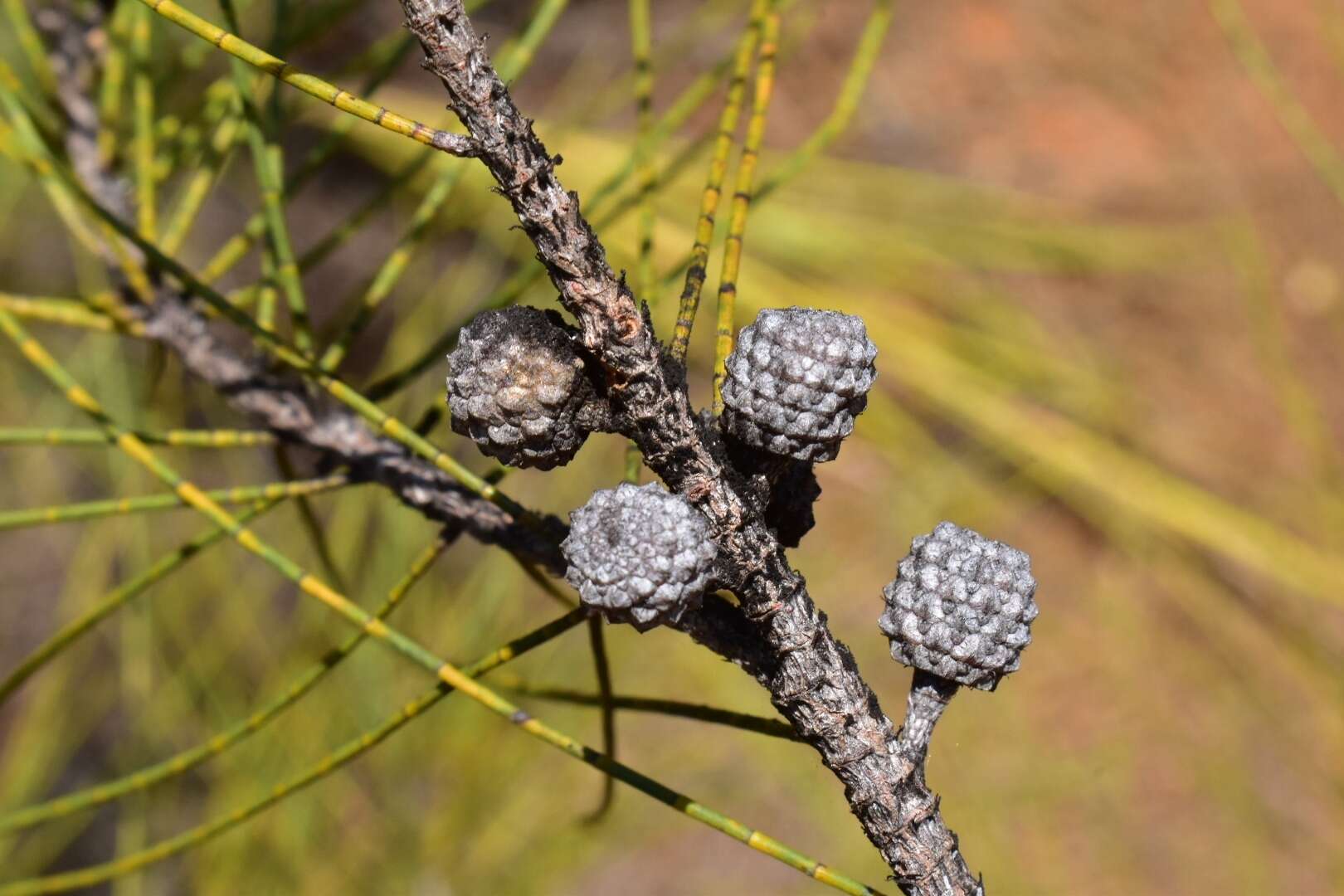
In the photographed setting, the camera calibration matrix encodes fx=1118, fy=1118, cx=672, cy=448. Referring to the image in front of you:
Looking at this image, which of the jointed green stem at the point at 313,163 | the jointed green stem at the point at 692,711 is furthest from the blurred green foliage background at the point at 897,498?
the jointed green stem at the point at 692,711

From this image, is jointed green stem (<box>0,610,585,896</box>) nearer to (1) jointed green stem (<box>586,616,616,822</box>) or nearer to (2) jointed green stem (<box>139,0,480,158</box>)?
(1) jointed green stem (<box>586,616,616,822</box>)

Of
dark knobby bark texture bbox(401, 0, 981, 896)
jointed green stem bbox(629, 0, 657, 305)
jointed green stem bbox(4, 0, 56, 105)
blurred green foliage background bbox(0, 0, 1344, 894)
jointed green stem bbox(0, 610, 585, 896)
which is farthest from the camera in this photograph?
blurred green foliage background bbox(0, 0, 1344, 894)

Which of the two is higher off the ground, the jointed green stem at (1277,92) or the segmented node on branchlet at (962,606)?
the jointed green stem at (1277,92)

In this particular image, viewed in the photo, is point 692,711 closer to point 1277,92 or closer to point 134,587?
point 134,587

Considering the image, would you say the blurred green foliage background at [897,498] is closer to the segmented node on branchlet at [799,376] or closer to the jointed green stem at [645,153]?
the jointed green stem at [645,153]

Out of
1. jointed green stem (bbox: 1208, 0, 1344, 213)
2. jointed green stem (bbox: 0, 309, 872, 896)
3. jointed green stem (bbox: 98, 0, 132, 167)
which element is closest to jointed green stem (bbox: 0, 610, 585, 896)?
jointed green stem (bbox: 0, 309, 872, 896)

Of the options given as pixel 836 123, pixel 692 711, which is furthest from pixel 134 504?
pixel 836 123
